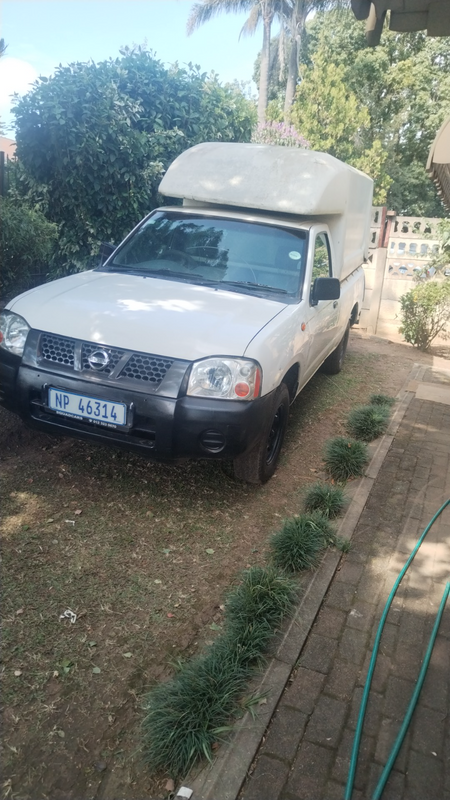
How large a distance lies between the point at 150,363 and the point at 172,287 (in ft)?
3.48

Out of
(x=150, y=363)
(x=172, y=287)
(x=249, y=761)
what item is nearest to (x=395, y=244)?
(x=172, y=287)

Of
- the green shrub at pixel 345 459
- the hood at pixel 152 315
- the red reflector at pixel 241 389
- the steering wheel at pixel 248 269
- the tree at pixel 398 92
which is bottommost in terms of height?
the green shrub at pixel 345 459

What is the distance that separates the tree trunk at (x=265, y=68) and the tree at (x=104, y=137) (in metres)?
18.0

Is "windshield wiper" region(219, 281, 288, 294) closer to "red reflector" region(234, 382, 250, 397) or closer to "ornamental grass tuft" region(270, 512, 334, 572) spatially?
"red reflector" region(234, 382, 250, 397)

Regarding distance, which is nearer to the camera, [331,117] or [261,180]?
[261,180]

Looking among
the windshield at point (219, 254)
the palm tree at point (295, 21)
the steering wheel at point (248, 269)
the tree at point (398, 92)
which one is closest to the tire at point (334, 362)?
the windshield at point (219, 254)

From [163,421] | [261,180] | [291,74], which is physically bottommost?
[163,421]

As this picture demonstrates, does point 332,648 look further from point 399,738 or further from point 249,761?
point 249,761

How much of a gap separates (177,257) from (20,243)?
214cm

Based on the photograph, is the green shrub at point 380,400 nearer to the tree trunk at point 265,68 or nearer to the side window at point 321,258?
the side window at point 321,258

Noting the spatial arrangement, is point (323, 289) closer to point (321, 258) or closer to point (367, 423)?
point (321, 258)

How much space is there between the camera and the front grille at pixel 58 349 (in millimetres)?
3828

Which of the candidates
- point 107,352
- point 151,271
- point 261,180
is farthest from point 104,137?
point 107,352

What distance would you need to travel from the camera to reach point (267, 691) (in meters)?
2.58
